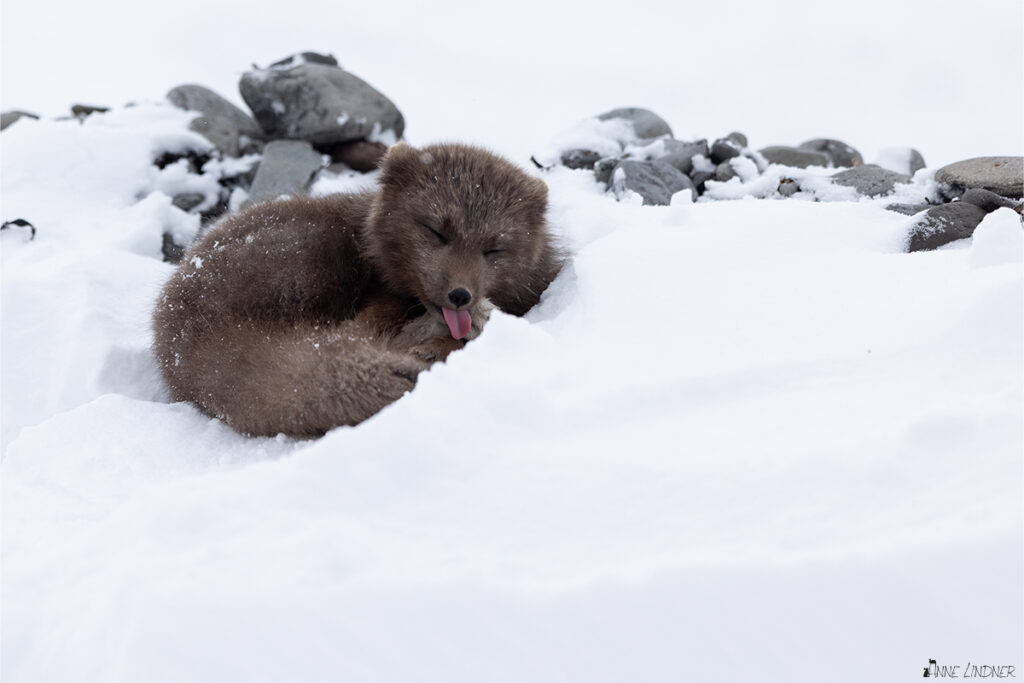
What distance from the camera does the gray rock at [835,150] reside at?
914cm

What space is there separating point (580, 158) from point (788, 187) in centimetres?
215

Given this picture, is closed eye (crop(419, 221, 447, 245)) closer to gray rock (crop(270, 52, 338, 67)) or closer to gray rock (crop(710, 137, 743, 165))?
gray rock (crop(710, 137, 743, 165))

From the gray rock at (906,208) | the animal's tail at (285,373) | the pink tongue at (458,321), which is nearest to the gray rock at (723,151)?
the gray rock at (906,208)

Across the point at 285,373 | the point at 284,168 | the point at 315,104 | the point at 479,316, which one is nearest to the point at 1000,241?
the point at 479,316

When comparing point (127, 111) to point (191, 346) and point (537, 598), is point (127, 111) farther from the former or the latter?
point (537, 598)

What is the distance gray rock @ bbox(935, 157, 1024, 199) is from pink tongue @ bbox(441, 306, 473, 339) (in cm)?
436

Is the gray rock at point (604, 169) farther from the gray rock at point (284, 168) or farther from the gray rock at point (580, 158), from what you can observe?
the gray rock at point (284, 168)

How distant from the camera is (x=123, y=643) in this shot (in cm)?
182

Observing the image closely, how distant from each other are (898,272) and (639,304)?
116cm

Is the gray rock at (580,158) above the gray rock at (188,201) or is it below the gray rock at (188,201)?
above

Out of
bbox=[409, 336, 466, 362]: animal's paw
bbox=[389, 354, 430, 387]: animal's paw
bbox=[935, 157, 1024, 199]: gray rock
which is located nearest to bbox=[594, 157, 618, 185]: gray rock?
bbox=[935, 157, 1024, 199]: gray rock

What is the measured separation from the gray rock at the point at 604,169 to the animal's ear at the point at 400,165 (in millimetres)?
2903

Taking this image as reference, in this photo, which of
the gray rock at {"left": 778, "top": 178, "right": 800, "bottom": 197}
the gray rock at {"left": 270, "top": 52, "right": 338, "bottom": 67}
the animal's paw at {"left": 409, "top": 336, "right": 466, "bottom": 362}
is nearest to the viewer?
the animal's paw at {"left": 409, "top": 336, "right": 466, "bottom": 362}

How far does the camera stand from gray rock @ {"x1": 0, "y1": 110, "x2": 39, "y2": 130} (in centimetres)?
941
